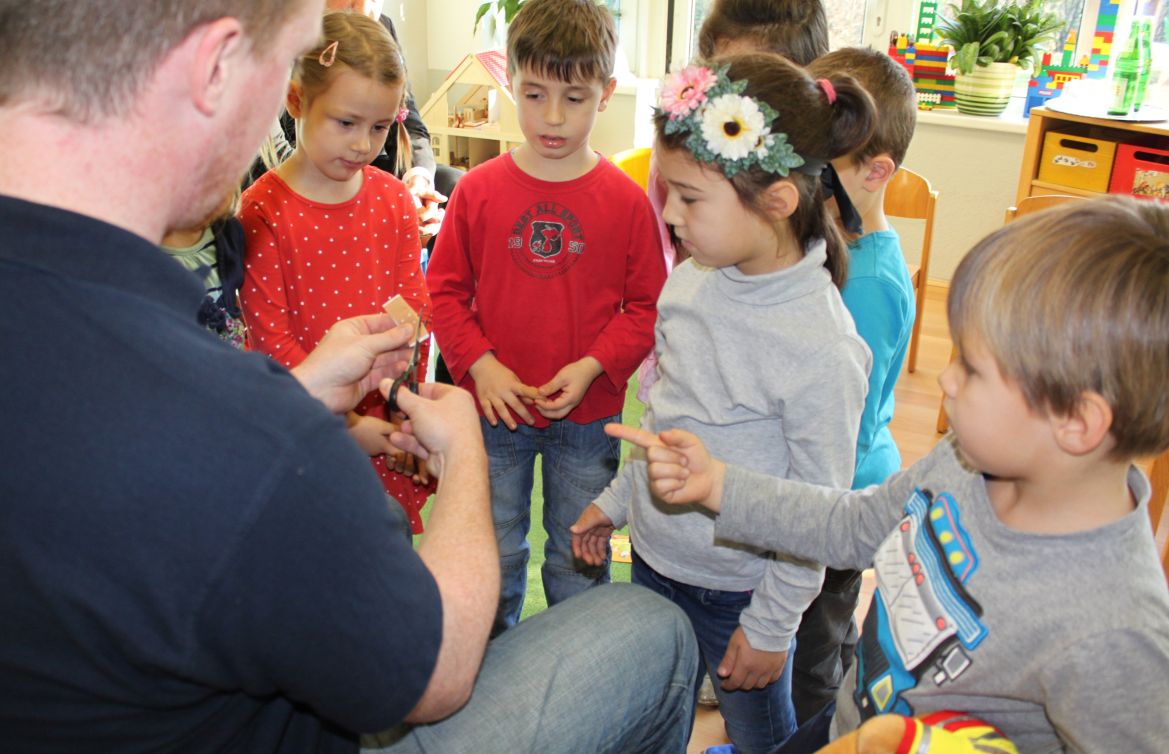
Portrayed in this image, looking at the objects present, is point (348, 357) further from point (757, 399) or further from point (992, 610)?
point (992, 610)

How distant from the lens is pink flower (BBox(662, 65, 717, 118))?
1.28 m

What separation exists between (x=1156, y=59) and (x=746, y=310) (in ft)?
10.6

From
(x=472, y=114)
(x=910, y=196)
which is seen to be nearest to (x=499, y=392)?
(x=910, y=196)

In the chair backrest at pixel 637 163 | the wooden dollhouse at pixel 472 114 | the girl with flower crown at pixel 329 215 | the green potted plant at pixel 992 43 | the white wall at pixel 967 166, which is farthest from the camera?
the white wall at pixel 967 166

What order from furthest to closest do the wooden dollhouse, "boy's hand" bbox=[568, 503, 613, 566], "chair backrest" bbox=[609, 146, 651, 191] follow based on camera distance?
the wooden dollhouse
"chair backrest" bbox=[609, 146, 651, 191]
"boy's hand" bbox=[568, 503, 613, 566]

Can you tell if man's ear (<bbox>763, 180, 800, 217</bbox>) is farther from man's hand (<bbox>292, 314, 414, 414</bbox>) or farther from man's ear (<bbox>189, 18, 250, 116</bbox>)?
man's ear (<bbox>189, 18, 250, 116</bbox>)

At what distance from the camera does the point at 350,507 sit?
0.73 meters

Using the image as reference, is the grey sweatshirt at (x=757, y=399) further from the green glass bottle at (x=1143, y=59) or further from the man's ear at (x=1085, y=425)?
the green glass bottle at (x=1143, y=59)

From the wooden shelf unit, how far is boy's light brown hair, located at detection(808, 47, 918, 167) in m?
1.95

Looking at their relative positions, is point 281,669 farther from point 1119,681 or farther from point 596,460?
point 596,460

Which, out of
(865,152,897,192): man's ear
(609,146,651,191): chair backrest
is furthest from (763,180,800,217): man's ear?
(609,146,651,191): chair backrest

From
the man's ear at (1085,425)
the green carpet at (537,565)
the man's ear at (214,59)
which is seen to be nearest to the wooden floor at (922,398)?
the green carpet at (537,565)

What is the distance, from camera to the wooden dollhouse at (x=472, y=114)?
12.0 ft

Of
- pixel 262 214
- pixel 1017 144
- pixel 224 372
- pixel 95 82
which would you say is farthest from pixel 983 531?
pixel 1017 144
